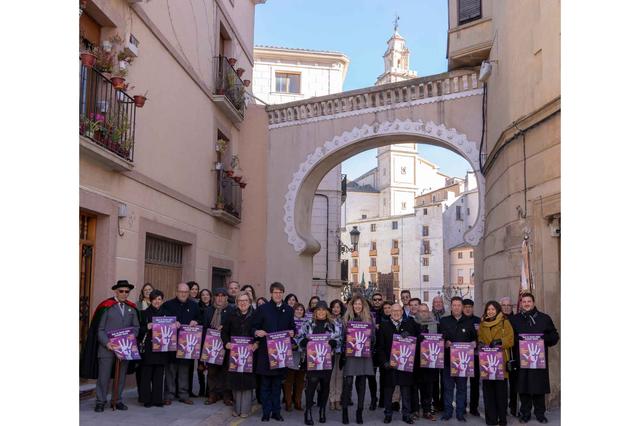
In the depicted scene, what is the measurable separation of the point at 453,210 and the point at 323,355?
212 ft

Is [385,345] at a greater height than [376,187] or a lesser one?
lesser

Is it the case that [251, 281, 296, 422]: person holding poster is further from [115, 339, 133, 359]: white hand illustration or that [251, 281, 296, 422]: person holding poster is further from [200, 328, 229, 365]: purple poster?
[115, 339, 133, 359]: white hand illustration

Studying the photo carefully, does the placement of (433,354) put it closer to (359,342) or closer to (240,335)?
(359,342)

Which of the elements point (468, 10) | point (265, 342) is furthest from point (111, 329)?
point (468, 10)

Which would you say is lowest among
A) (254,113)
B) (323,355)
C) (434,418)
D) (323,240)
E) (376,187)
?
(434,418)

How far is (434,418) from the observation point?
986cm

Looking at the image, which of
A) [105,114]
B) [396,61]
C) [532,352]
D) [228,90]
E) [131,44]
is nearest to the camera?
[532,352]

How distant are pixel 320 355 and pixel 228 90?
9327mm

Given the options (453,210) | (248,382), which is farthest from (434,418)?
(453,210)

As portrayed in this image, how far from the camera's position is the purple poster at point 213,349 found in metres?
10.0

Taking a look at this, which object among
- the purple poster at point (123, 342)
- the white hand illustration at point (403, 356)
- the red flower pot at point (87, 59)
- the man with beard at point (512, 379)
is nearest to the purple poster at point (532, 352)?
the man with beard at point (512, 379)

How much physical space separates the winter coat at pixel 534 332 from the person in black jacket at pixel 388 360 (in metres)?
1.41

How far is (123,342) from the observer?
906 centimetres
